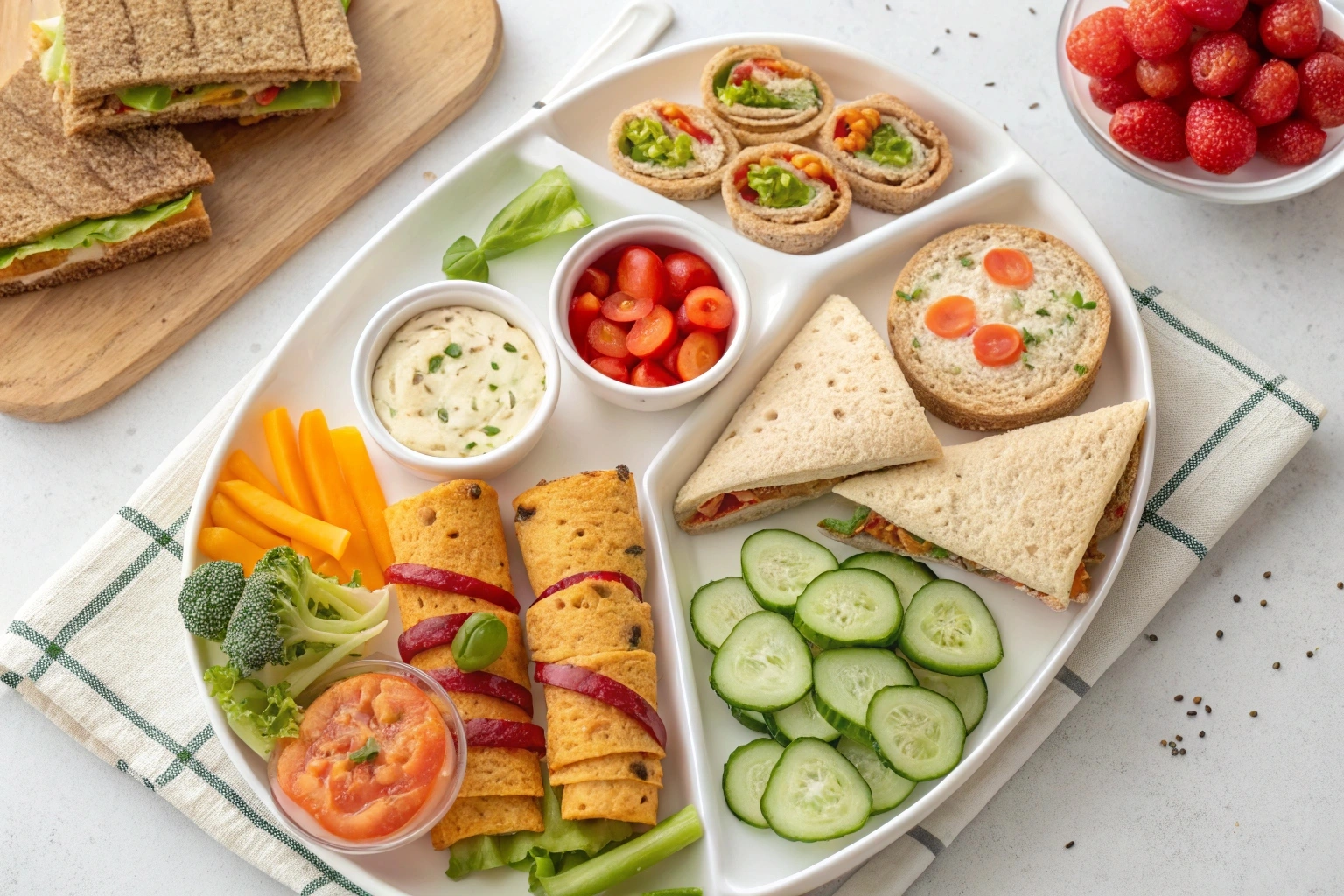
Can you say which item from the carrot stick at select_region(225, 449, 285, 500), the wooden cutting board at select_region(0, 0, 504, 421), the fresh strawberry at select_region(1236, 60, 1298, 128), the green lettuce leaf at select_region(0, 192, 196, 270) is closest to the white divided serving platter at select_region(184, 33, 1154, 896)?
the carrot stick at select_region(225, 449, 285, 500)

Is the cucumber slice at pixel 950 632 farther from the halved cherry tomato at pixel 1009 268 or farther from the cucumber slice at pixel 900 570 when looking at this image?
the halved cherry tomato at pixel 1009 268

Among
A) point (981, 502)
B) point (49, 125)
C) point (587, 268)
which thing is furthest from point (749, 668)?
point (49, 125)

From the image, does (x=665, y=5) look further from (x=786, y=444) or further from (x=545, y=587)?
(x=545, y=587)

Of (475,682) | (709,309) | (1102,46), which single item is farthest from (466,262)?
(1102,46)

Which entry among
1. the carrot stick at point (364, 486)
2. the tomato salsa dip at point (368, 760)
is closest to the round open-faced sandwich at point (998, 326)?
the carrot stick at point (364, 486)

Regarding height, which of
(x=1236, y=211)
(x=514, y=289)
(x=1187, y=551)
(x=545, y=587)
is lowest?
(x=1187, y=551)

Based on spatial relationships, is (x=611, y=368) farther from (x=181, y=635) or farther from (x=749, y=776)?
(x=181, y=635)
